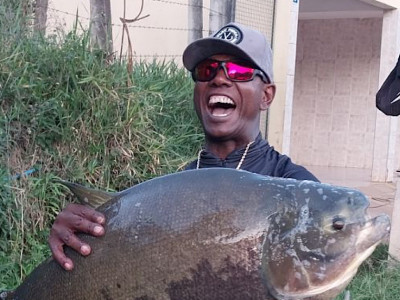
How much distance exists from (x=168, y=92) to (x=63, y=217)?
3.66m

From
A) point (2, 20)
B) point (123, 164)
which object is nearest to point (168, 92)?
point (123, 164)

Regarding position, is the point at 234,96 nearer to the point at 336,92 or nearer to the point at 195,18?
the point at 195,18

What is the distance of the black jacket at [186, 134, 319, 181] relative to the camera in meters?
2.15

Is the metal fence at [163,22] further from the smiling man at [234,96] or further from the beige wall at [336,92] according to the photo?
the beige wall at [336,92]

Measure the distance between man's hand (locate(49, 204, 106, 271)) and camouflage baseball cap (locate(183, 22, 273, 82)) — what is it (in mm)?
710

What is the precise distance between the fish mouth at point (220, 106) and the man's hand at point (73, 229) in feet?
1.93

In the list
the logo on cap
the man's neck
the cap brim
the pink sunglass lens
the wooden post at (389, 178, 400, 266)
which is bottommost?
the wooden post at (389, 178, 400, 266)

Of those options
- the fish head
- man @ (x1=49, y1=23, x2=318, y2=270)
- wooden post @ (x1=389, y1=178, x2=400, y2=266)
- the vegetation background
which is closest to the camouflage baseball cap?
man @ (x1=49, y1=23, x2=318, y2=270)

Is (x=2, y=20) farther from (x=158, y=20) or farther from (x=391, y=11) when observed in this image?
(x=391, y=11)

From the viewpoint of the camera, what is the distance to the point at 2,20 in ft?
15.3

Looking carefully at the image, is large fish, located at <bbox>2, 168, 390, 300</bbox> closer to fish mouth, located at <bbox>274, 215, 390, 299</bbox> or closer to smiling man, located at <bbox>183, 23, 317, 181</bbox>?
fish mouth, located at <bbox>274, 215, 390, 299</bbox>

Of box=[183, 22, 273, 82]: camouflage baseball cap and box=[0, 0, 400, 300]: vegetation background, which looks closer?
box=[183, 22, 273, 82]: camouflage baseball cap

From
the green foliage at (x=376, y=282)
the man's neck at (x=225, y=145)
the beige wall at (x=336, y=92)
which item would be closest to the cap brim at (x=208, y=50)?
the man's neck at (x=225, y=145)

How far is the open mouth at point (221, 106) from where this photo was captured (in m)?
2.15
